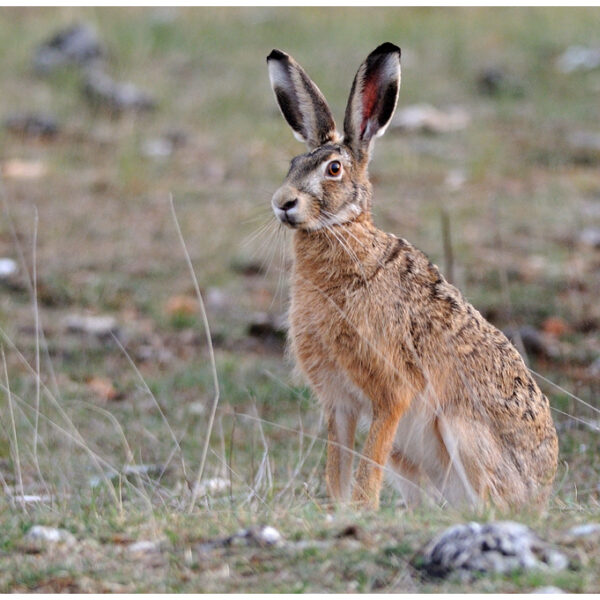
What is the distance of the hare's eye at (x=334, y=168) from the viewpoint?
493cm

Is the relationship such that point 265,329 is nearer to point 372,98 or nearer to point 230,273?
point 230,273

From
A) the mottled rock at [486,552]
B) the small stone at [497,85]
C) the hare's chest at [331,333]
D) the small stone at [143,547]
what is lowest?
the small stone at [143,547]

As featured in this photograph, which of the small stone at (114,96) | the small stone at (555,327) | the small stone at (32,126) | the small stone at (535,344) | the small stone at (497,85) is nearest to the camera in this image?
the small stone at (535,344)

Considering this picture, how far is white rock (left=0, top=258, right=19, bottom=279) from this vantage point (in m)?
9.29

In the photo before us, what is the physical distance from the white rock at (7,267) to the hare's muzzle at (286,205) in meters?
5.04

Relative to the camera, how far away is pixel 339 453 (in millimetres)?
4969

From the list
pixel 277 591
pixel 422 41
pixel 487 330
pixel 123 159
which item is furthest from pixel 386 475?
pixel 422 41

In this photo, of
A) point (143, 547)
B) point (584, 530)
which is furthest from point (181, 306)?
point (584, 530)

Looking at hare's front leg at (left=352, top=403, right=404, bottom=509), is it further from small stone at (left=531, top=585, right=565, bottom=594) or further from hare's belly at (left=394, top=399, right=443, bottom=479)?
small stone at (left=531, top=585, right=565, bottom=594)

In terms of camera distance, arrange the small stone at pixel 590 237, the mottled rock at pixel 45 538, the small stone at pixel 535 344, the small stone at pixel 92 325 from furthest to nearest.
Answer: the small stone at pixel 590 237
the small stone at pixel 92 325
the small stone at pixel 535 344
the mottled rock at pixel 45 538

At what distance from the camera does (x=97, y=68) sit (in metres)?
13.9

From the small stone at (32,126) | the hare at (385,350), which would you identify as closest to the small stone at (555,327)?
the hare at (385,350)

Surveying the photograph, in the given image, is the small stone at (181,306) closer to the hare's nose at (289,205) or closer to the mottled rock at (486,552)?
the hare's nose at (289,205)

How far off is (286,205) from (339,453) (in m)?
1.07
